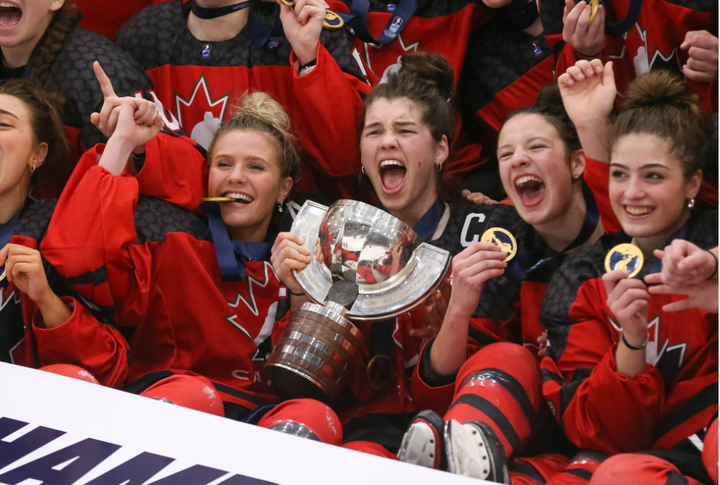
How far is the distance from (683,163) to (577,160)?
0.23 meters

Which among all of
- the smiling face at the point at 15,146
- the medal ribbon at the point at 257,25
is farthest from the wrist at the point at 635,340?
the smiling face at the point at 15,146

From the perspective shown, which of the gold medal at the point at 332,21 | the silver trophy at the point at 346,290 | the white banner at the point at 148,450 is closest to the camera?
the white banner at the point at 148,450

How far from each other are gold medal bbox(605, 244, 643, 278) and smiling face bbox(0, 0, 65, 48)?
122 centimetres

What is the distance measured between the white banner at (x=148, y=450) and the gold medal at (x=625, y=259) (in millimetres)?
391

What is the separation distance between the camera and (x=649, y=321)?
3.69 feet

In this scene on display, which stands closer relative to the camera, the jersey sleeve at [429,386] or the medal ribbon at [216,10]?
the jersey sleeve at [429,386]

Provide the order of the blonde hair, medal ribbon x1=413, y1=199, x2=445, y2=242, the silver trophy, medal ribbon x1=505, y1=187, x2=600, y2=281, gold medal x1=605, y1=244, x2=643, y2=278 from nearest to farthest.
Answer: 1. gold medal x1=605, y1=244, x2=643, y2=278
2. the silver trophy
3. medal ribbon x1=505, y1=187, x2=600, y2=281
4. medal ribbon x1=413, y1=199, x2=445, y2=242
5. the blonde hair

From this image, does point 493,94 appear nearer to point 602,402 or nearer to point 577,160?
point 577,160

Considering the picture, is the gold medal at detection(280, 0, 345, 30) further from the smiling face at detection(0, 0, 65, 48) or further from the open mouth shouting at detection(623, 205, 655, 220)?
the open mouth shouting at detection(623, 205, 655, 220)

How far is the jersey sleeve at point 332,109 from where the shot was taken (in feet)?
5.06

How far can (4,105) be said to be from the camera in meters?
1.47

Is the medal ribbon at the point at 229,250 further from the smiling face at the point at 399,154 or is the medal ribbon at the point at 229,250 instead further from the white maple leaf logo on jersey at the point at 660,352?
the white maple leaf logo on jersey at the point at 660,352

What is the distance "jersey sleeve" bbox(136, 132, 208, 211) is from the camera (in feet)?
4.91

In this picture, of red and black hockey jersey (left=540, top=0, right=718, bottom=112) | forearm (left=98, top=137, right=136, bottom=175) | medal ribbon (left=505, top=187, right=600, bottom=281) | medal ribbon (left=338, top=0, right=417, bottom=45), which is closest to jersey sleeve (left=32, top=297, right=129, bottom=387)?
forearm (left=98, top=137, right=136, bottom=175)
